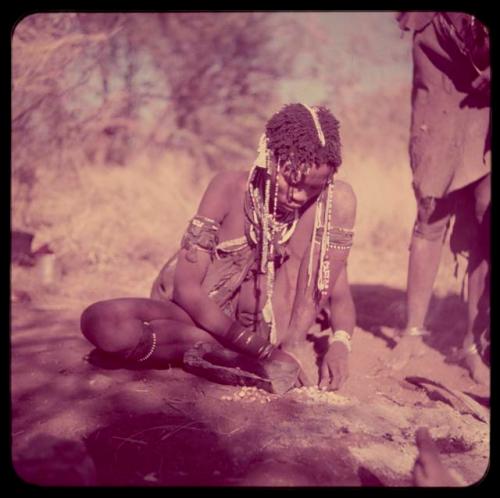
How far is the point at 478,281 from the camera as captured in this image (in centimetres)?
324

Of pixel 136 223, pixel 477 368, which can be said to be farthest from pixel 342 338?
pixel 136 223

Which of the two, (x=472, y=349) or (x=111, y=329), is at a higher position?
(x=111, y=329)

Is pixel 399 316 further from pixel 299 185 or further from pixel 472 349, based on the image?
pixel 299 185

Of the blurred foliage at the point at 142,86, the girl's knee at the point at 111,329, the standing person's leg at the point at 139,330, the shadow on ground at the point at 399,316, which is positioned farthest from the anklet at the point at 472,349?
the blurred foliage at the point at 142,86

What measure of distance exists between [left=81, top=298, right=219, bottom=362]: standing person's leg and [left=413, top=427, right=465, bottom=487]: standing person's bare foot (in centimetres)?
122

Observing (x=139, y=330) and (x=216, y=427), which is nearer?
(x=216, y=427)

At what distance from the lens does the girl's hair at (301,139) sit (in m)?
2.31

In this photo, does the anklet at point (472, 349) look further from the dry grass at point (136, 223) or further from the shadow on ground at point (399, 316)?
the dry grass at point (136, 223)

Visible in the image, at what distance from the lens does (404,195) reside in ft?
26.7

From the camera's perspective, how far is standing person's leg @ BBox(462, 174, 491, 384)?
120 inches

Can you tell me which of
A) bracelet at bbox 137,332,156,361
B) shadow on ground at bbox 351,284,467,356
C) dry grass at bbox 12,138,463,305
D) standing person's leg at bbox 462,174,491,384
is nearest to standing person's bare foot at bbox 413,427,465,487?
bracelet at bbox 137,332,156,361

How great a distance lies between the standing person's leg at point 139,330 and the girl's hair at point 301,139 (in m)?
0.88

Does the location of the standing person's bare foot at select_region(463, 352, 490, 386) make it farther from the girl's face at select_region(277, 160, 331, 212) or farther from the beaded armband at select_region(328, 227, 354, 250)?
the girl's face at select_region(277, 160, 331, 212)

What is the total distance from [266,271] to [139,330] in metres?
0.68
